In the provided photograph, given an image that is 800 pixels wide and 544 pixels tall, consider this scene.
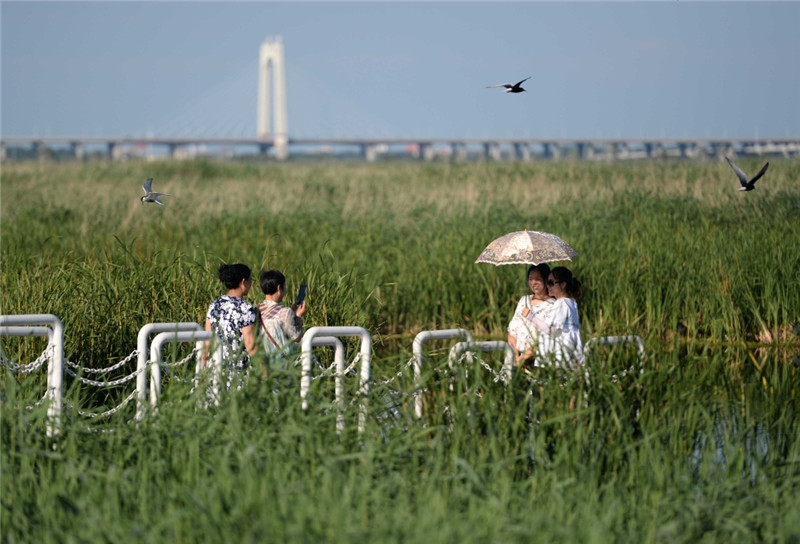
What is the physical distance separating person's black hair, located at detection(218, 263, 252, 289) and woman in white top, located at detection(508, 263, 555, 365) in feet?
5.02

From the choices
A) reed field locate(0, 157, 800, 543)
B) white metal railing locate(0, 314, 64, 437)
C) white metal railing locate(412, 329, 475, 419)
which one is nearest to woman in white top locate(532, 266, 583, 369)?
reed field locate(0, 157, 800, 543)

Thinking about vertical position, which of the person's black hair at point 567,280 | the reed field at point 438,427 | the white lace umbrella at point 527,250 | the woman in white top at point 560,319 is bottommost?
the reed field at point 438,427

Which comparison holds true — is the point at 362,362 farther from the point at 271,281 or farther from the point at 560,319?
the point at 560,319

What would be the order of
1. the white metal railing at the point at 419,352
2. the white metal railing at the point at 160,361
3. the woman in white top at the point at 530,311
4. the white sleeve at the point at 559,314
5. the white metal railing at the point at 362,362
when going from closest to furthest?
the white metal railing at the point at 362,362
the white metal railing at the point at 160,361
the white metal railing at the point at 419,352
the white sleeve at the point at 559,314
the woman in white top at the point at 530,311

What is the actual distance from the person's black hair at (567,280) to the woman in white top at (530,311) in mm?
89

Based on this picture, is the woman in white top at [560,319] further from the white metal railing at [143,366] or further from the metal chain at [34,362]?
the metal chain at [34,362]

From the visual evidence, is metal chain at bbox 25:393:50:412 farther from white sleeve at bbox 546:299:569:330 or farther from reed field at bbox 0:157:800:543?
white sleeve at bbox 546:299:569:330

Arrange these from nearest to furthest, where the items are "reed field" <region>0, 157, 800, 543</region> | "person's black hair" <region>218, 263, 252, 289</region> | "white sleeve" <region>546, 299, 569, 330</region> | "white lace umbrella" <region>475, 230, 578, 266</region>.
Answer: "reed field" <region>0, 157, 800, 543</region> → "person's black hair" <region>218, 263, 252, 289</region> → "white sleeve" <region>546, 299, 569, 330</region> → "white lace umbrella" <region>475, 230, 578, 266</region>

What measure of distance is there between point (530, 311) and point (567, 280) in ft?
0.91

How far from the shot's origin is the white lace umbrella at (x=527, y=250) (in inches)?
276

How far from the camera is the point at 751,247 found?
34.8 feet

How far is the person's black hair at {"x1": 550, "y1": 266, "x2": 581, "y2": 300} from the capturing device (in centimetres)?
634

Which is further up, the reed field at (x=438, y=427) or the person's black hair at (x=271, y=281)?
the person's black hair at (x=271, y=281)

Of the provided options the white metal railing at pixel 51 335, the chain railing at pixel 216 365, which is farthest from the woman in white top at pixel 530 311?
the white metal railing at pixel 51 335
